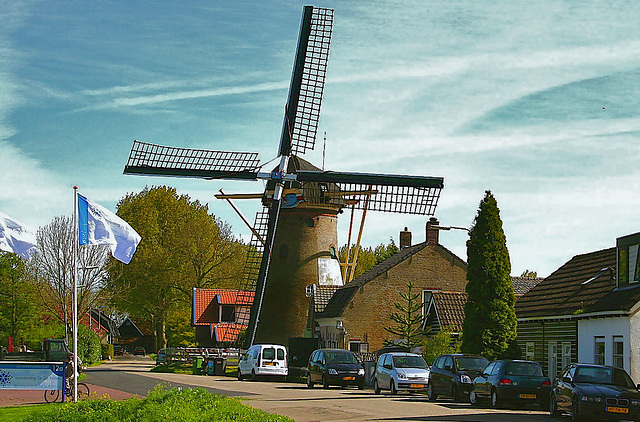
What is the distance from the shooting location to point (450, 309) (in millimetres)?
48438

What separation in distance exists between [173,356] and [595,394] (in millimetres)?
42299

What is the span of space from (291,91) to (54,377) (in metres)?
30.0

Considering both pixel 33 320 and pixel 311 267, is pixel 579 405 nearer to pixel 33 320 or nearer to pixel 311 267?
pixel 311 267

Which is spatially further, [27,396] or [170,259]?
[170,259]

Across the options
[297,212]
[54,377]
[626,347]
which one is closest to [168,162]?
[297,212]

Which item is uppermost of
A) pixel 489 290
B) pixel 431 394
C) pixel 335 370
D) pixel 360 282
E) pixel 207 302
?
pixel 360 282

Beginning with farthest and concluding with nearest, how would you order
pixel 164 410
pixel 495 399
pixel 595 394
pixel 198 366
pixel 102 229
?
pixel 198 366 → pixel 495 399 → pixel 102 229 → pixel 595 394 → pixel 164 410

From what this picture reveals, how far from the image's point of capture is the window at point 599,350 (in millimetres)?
31781

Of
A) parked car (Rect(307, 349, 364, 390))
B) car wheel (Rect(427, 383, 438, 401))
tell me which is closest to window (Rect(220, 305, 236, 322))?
parked car (Rect(307, 349, 364, 390))

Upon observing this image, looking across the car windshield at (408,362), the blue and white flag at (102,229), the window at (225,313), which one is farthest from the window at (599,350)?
the window at (225,313)

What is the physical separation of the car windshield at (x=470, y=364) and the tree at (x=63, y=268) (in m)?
36.4

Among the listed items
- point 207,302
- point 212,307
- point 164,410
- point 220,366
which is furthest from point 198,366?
point 164,410

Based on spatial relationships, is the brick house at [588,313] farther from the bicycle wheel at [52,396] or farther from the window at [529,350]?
the bicycle wheel at [52,396]

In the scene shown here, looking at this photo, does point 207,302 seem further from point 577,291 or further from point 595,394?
point 595,394
